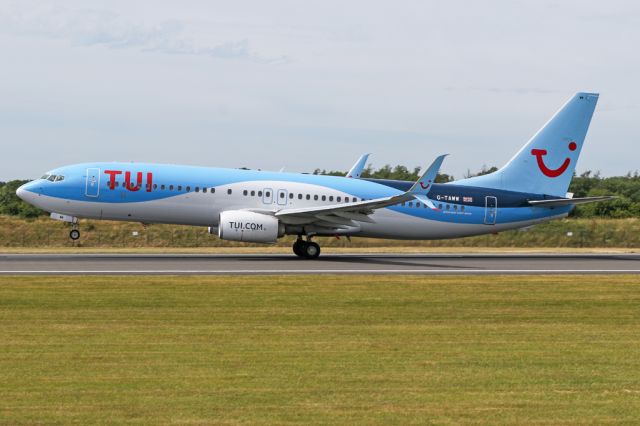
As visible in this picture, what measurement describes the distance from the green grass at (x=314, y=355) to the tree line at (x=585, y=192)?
1815 inches

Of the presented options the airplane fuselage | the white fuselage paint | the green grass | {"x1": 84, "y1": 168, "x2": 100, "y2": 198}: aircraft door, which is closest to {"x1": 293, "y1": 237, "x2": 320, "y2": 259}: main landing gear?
the airplane fuselage

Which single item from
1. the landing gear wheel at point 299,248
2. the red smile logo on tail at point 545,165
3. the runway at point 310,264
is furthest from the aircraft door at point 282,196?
the red smile logo on tail at point 545,165

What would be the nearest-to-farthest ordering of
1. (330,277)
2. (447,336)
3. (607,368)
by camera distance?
(607,368)
(447,336)
(330,277)

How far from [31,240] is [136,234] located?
5.81 metres

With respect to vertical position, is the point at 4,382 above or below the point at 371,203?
below

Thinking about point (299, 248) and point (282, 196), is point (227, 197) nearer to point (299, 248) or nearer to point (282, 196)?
point (282, 196)

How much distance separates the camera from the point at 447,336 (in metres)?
18.1

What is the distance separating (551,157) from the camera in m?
44.9

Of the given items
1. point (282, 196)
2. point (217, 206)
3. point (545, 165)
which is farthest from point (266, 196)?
point (545, 165)

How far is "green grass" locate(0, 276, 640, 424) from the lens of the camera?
39.0 ft

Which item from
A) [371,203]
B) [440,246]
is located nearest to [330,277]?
A: [371,203]

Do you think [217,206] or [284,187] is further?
[284,187]

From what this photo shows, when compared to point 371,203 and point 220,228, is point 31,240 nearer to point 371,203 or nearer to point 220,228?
point 220,228

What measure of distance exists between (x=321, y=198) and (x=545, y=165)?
11.1 meters
